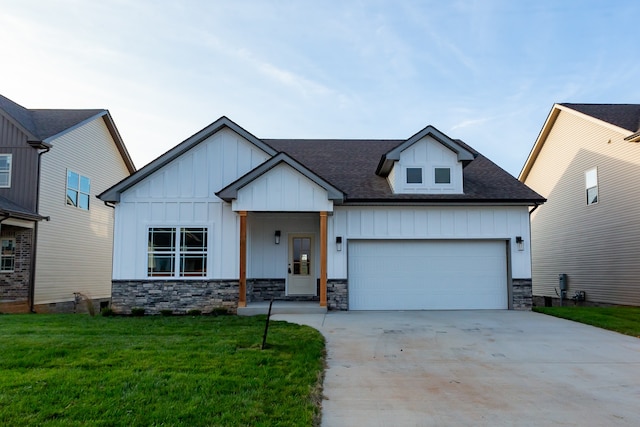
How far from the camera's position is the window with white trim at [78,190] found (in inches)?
733

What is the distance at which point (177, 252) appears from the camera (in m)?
13.8

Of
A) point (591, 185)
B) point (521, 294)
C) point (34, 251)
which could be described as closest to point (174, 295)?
point (34, 251)

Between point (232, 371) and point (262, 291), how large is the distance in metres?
8.78

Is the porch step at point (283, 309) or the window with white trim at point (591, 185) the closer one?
the porch step at point (283, 309)

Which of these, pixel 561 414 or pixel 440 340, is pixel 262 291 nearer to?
Result: pixel 440 340

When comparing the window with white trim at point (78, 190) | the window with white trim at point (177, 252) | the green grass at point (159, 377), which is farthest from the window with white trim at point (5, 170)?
the green grass at point (159, 377)

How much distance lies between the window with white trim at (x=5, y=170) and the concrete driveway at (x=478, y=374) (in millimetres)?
12414

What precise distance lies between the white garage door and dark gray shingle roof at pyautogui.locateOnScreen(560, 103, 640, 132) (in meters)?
6.93

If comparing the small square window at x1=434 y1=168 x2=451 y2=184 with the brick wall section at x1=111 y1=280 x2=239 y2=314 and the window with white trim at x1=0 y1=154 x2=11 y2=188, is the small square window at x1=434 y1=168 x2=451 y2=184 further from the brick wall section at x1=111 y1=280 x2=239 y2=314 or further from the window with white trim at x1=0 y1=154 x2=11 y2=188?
the window with white trim at x1=0 y1=154 x2=11 y2=188

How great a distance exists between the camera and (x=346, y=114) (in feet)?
66.7

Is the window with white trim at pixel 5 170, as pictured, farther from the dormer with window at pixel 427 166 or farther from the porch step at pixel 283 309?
the dormer with window at pixel 427 166

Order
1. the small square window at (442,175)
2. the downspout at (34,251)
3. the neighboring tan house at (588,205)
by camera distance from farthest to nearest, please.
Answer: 1. the neighboring tan house at (588,205)
2. the downspout at (34,251)
3. the small square window at (442,175)

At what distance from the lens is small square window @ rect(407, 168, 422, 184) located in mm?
14820

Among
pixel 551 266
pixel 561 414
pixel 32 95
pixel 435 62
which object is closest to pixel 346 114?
pixel 435 62
